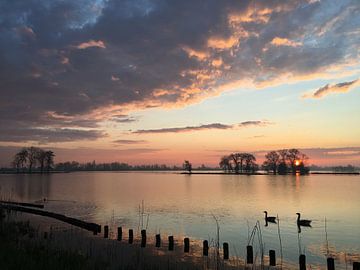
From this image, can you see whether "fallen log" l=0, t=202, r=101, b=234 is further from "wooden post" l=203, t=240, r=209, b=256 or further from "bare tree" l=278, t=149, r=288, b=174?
"bare tree" l=278, t=149, r=288, b=174

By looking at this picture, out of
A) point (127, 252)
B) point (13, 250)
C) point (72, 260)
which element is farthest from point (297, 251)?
point (13, 250)

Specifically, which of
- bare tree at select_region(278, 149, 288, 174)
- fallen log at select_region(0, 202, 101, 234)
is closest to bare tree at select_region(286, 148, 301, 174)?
bare tree at select_region(278, 149, 288, 174)

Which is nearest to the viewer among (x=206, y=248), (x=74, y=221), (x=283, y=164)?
(x=206, y=248)

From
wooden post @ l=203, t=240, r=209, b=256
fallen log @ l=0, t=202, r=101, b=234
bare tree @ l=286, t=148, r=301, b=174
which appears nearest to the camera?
wooden post @ l=203, t=240, r=209, b=256

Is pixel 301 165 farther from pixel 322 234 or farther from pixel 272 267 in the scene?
pixel 272 267

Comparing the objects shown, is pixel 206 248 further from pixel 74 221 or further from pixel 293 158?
pixel 293 158

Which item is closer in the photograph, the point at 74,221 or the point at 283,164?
the point at 74,221

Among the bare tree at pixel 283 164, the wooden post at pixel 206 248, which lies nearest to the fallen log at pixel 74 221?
the wooden post at pixel 206 248

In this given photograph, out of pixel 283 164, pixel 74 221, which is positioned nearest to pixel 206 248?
pixel 74 221

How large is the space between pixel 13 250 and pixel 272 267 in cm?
1298

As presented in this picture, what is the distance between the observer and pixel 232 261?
20.0 metres

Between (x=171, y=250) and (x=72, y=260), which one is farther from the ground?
(x=72, y=260)

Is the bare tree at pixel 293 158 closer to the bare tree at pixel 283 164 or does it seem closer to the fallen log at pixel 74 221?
the bare tree at pixel 283 164

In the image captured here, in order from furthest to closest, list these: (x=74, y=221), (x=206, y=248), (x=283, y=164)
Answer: (x=283, y=164), (x=74, y=221), (x=206, y=248)
